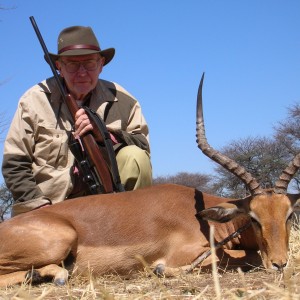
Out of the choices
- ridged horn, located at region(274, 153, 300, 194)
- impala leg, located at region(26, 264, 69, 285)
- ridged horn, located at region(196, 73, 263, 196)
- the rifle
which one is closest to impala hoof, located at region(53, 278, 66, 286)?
impala leg, located at region(26, 264, 69, 285)

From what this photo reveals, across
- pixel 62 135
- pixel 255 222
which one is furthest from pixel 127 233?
pixel 62 135

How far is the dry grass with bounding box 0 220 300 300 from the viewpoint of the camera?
9.73 feet

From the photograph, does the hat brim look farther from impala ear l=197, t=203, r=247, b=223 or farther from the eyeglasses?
impala ear l=197, t=203, r=247, b=223

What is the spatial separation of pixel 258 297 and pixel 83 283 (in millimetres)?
1898

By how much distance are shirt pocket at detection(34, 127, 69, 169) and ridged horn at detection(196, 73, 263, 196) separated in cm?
144

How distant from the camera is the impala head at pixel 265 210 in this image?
4.31 metres

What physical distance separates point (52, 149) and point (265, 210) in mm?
2305

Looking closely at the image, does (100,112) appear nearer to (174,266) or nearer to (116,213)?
(116,213)

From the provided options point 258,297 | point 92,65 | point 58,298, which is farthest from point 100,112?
point 258,297

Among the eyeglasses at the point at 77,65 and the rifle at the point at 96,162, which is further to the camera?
the eyeglasses at the point at 77,65

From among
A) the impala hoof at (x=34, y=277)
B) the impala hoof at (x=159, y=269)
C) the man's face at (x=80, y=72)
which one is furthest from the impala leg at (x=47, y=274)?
the man's face at (x=80, y=72)

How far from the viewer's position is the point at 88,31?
628 centimetres

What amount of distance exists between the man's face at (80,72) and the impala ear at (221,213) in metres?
1.94

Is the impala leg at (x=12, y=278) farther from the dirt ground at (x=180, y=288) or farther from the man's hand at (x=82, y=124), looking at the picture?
the man's hand at (x=82, y=124)
